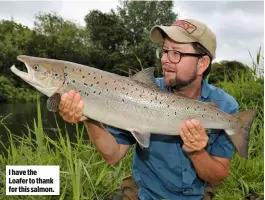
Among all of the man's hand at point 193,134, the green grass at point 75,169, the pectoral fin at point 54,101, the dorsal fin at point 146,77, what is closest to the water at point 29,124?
the green grass at point 75,169

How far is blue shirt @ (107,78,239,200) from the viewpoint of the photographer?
2789 mm

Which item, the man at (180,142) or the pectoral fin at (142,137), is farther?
the man at (180,142)

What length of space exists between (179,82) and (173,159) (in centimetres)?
52

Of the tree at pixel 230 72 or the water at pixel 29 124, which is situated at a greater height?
the tree at pixel 230 72

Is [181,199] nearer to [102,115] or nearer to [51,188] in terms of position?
[102,115]

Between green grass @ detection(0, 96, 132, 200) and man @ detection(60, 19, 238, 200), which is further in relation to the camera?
green grass @ detection(0, 96, 132, 200)

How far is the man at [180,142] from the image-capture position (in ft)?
8.66

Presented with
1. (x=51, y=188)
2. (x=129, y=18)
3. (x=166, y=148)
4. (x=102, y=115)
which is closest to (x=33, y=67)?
(x=102, y=115)

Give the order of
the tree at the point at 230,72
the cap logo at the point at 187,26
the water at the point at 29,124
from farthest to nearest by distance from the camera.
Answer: the water at the point at 29,124
the tree at the point at 230,72
the cap logo at the point at 187,26

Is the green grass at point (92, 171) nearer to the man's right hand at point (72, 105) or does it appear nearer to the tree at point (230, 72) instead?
the man's right hand at point (72, 105)

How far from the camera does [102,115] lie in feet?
8.29

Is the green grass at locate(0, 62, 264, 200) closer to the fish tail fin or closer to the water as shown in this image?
the water

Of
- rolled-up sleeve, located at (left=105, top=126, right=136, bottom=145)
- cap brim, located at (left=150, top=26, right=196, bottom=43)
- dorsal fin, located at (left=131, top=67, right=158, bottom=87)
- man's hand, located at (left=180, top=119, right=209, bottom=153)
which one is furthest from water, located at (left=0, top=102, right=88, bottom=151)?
man's hand, located at (left=180, top=119, right=209, bottom=153)

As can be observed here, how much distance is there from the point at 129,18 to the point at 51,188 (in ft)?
149
